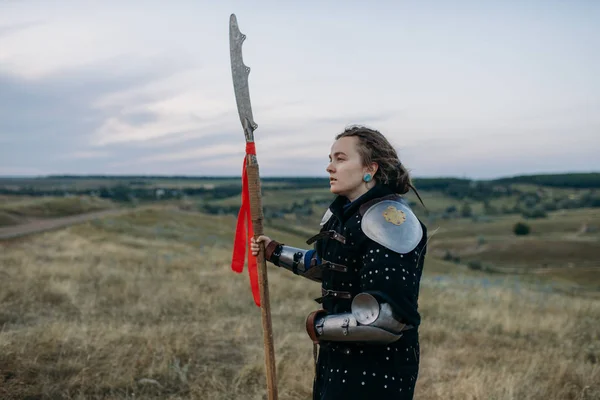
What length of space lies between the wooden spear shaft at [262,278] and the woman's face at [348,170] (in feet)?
2.21

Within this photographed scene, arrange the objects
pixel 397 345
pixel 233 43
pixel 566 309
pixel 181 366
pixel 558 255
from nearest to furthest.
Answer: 1. pixel 397 345
2. pixel 233 43
3. pixel 181 366
4. pixel 566 309
5. pixel 558 255

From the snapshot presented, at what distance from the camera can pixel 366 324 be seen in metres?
2.70

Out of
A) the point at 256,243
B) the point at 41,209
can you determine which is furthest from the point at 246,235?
the point at 41,209

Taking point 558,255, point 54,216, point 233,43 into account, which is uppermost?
point 233,43

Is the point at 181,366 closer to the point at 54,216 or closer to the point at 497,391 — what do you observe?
the point at 497,391

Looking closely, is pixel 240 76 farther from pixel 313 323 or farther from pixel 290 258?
pixel 313 323

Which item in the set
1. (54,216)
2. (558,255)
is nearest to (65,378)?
(54,216)

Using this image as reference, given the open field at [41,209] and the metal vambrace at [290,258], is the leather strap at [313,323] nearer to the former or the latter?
the metal vambrace at [290,258]

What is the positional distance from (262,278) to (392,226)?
3.66 feet

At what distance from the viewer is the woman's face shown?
9.91ft

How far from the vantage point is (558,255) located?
61406 mm

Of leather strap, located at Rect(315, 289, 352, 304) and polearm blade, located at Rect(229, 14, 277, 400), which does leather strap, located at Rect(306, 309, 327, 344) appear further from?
polearm blade, located at Rect(229, 14, 277, 400)

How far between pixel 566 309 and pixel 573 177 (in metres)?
120

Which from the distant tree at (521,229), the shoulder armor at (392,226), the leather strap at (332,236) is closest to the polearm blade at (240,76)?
the leather strap at (332,236)
